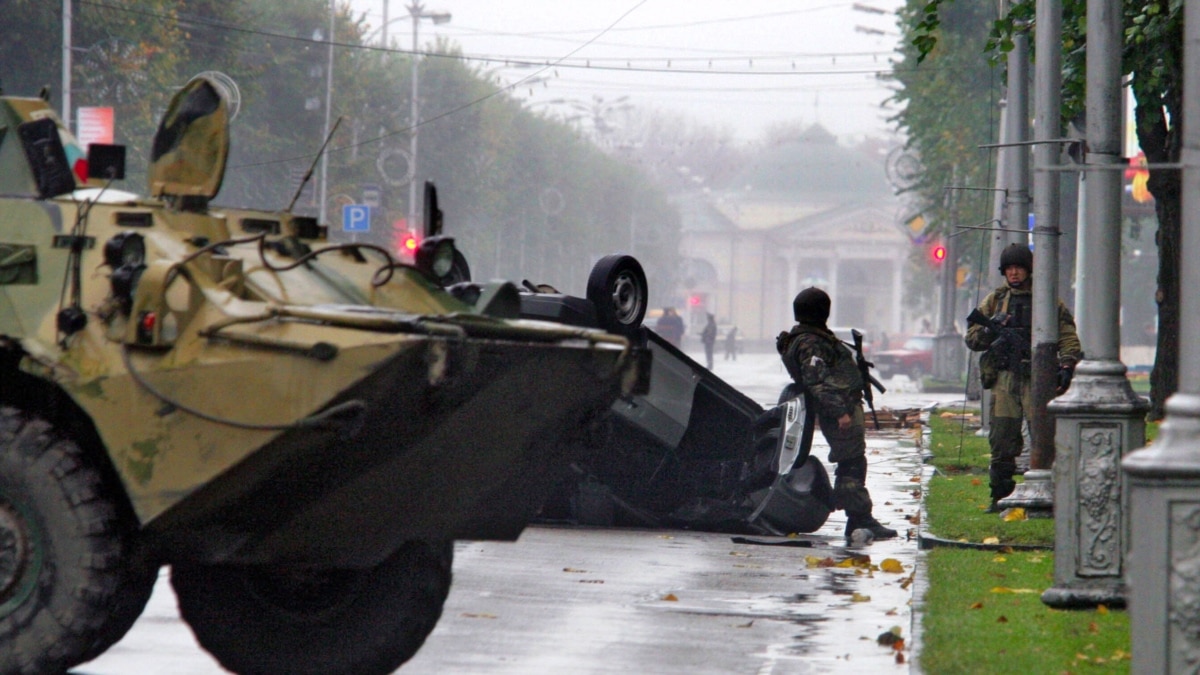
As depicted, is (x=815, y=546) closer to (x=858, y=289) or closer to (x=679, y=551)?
(x=679, y=551)

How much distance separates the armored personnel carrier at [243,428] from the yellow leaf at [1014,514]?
235 inches

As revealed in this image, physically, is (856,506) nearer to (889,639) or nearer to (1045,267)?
(1045,267)

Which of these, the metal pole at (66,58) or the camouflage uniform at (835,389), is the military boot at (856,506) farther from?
the metal pole at (66,58)

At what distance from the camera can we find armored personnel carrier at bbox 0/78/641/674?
660 cm

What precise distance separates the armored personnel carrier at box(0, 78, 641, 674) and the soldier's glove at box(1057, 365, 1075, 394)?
19.9 feet

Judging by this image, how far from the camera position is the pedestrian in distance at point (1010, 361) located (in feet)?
42.9

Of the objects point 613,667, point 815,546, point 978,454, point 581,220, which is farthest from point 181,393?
point 581,220

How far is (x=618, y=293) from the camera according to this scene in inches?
455

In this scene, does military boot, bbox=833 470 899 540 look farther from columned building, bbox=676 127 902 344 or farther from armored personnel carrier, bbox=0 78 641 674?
columned building, bbox=676 127 902 344

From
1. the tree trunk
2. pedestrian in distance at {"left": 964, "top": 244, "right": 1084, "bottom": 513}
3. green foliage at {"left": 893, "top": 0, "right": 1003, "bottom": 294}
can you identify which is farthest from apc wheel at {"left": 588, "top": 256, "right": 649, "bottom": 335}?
green foliage at {"left": 893, "top": 0, "right": 1003, "bottom": 294}

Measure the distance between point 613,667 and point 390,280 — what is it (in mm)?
1801

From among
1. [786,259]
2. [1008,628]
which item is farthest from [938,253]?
[786,259]

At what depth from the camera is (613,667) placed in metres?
7.92

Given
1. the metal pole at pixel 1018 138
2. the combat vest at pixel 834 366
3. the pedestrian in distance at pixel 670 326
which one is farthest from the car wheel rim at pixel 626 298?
the pedestrian in distance at pixel 670 326
